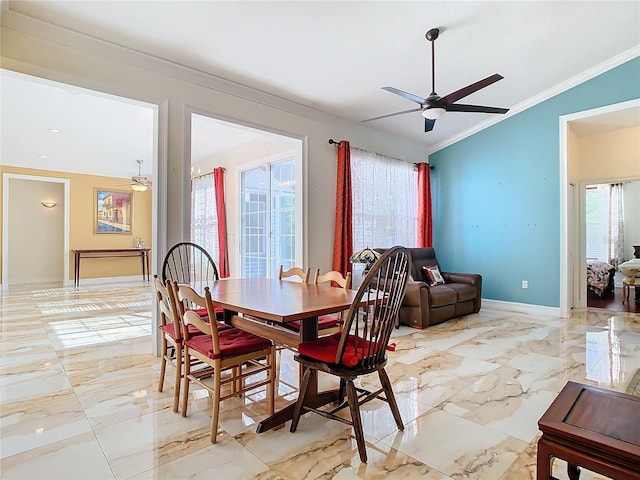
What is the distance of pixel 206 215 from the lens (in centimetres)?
673

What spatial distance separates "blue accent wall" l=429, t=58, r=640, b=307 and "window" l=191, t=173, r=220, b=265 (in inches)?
165

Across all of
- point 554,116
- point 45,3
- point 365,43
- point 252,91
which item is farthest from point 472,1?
point 45,3

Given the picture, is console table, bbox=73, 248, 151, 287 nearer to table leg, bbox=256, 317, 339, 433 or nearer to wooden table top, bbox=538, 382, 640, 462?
table leg, bbox=256, 317, 339, 433

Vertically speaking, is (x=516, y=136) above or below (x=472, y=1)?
below

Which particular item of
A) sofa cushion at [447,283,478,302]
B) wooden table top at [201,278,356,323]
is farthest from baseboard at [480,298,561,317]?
wooden table top at [201,278,356,323]

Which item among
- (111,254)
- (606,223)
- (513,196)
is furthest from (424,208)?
(111,254)

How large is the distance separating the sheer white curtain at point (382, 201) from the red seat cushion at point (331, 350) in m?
3.13

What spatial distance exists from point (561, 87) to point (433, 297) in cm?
338

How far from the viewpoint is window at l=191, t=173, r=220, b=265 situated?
6.47 m

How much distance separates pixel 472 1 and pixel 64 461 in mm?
4121

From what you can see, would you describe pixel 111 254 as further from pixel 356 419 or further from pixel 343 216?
pixel 356 419

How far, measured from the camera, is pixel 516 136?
519cm

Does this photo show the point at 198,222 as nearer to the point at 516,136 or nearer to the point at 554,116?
the point at 516,136

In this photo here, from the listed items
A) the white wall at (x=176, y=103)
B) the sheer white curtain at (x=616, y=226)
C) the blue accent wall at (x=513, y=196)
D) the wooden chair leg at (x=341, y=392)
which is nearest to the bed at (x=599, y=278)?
the sheer white curtain at (x=616, y=226)
